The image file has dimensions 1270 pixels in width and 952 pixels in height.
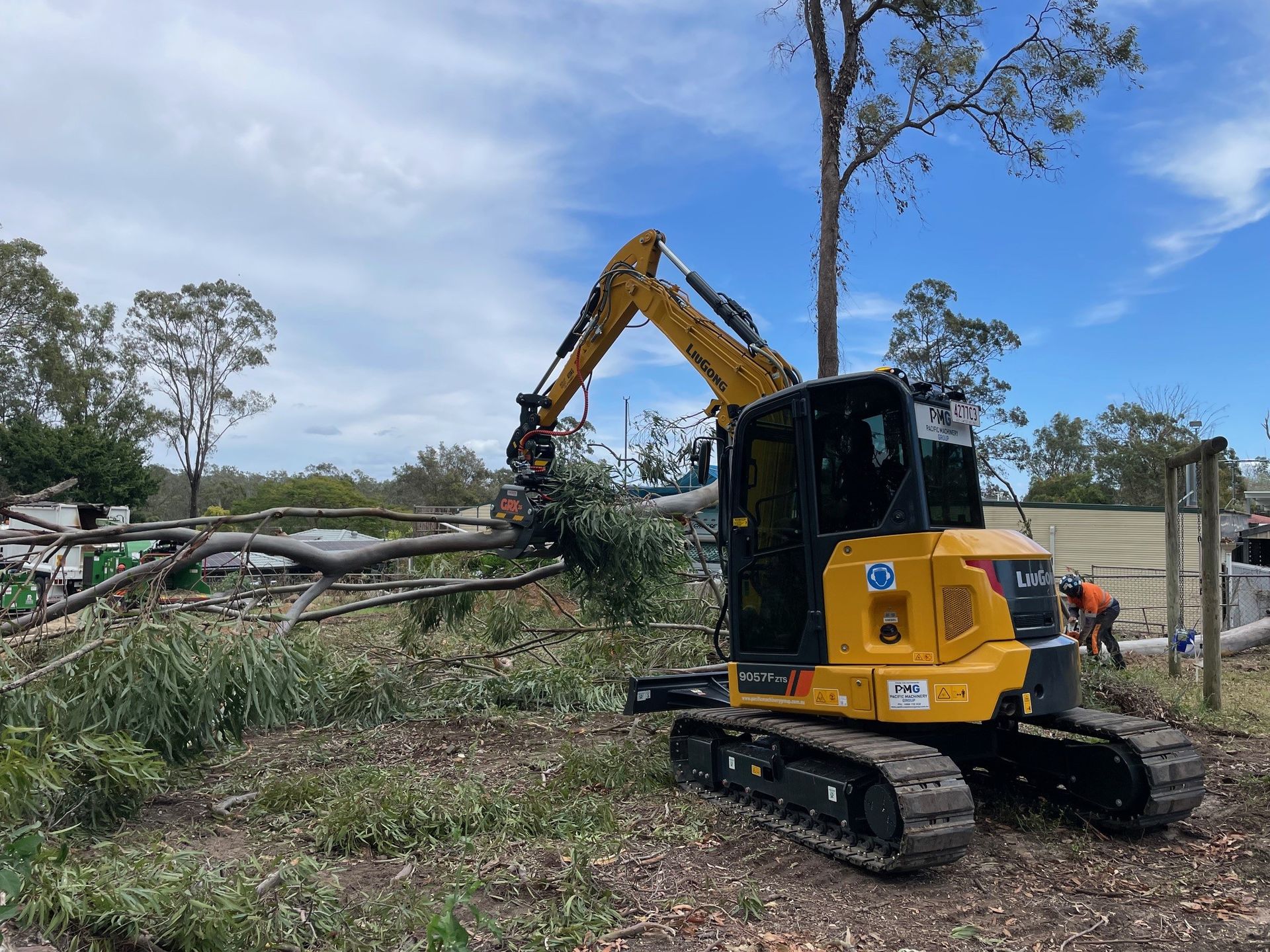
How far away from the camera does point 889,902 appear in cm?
430

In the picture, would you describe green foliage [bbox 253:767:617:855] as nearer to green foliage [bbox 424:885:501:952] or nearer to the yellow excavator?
the yellow excavator

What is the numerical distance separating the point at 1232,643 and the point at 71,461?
38.9m

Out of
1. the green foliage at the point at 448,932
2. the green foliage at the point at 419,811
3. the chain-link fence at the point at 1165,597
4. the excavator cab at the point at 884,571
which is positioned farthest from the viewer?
the chain-link fence at the point at 1165,597

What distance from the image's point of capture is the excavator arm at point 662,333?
661 centimetres

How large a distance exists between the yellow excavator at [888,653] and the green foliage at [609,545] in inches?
72.1

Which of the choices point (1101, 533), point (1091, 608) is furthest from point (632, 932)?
point (1101, 533)

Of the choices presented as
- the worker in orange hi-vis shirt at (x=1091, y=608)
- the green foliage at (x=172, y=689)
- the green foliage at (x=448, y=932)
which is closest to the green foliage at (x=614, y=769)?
the green foliage at (x=172, y=689)

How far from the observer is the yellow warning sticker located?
4.63 metres

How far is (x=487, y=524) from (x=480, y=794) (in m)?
2.72

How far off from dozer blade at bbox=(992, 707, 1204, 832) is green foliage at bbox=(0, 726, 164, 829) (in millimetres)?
4940

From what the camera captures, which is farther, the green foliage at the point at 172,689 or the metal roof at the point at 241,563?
the metal roof at the point at 241,563

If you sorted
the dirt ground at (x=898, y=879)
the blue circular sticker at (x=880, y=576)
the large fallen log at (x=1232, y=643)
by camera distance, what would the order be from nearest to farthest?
the dirt ground at (x=898, y=879) < the blue circular sticker at (x=880, y=576) < the large fallen log at (x=1232, y=643)

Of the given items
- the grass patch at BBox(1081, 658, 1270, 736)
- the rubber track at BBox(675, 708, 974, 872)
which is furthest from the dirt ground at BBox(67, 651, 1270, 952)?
the grass patch at BBox(1081, 658, 1270, 736)

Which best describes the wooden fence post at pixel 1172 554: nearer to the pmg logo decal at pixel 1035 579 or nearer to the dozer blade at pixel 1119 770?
the dozer blade at pixel 1119 770
